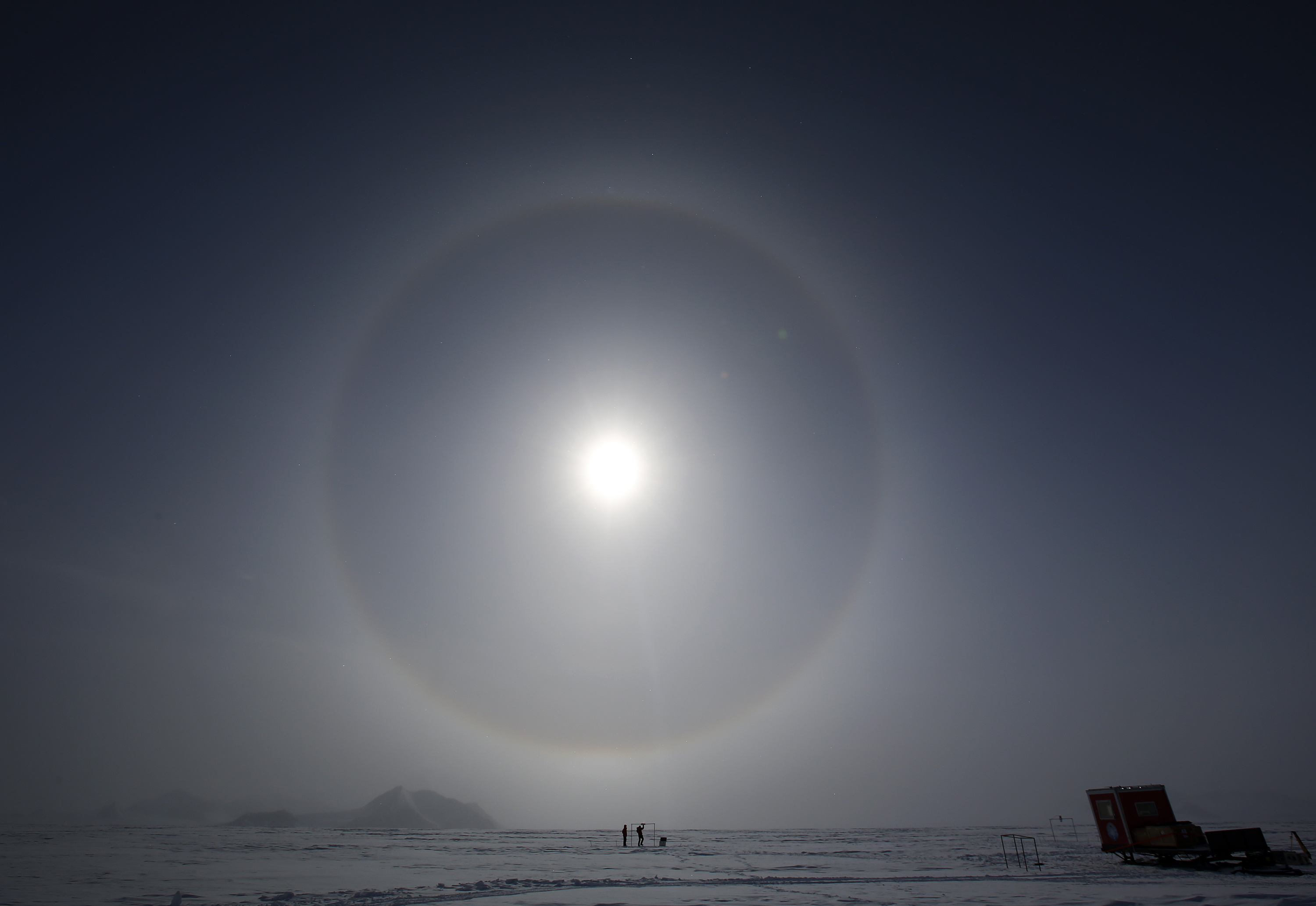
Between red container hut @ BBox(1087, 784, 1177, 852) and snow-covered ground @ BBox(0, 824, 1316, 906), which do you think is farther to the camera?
red container hut @ BBox(1087, 784, 1177, 852)

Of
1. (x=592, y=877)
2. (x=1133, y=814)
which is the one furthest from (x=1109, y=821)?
(x=592, y=877)

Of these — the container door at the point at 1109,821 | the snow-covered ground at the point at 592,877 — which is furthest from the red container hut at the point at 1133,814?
the snow-covered ground at the point at 592,877

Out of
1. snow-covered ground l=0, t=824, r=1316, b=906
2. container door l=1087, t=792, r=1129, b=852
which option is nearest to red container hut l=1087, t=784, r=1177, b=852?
container door l=1087, t=792, r=1129, b=852

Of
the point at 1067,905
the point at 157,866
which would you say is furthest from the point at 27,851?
the point at 1067,905

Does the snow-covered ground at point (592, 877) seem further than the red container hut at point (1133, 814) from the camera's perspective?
No

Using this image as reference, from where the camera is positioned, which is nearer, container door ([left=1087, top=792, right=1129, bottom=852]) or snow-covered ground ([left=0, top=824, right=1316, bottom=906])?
snow-covered ground ([left=0, top=824, right=1316, bottom=906])

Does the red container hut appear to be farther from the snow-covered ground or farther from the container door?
the snow-covered ground

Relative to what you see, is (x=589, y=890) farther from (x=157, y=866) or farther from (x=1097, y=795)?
(x=1097, y=795)

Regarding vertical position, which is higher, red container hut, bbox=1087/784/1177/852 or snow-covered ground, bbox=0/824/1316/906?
red container hut, bbox=1087/784/1177/852

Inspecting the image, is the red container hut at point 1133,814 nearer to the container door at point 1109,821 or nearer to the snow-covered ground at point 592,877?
the container door at point 1109,821
